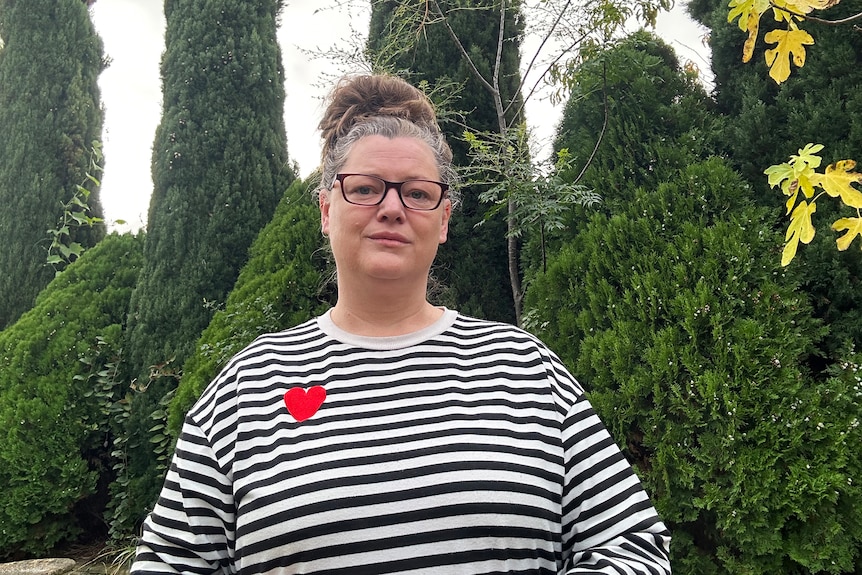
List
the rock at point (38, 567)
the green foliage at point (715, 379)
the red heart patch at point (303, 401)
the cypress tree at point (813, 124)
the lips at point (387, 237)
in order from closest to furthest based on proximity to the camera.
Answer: the red heart patch at point (303, 401), the lips at point (387, 237), the green foliage at point (715, 379), the cypress tree at point (813, 124), the rock at point (38, 567)

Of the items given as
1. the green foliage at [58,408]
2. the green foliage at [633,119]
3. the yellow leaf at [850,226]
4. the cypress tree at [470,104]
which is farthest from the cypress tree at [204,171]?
the yellow leaf at [850,226]

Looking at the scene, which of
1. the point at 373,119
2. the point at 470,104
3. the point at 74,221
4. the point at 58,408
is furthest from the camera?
the point at 74,221

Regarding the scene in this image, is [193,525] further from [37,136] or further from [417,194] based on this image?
[37,136]

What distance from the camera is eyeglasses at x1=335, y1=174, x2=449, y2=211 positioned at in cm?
138

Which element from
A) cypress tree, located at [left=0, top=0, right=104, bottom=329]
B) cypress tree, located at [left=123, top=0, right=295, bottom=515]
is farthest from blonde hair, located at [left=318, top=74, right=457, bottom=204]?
cypress tree, located at [left=0, top=0, right=104, bottom=329]

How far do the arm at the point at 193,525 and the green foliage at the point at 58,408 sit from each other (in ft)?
10.9

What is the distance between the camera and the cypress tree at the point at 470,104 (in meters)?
3.92

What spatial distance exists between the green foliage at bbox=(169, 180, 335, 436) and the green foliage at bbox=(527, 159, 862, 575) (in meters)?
1.51

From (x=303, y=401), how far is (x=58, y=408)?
3.60 metres

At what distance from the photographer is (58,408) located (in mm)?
3939

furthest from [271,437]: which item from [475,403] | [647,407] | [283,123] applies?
[283,123]

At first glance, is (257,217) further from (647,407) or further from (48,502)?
(647,407)

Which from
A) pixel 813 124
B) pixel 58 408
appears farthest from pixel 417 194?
pixel 58 408

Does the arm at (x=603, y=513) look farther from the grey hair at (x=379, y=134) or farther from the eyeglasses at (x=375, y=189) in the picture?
the grey hair at (x=379, y=134)
